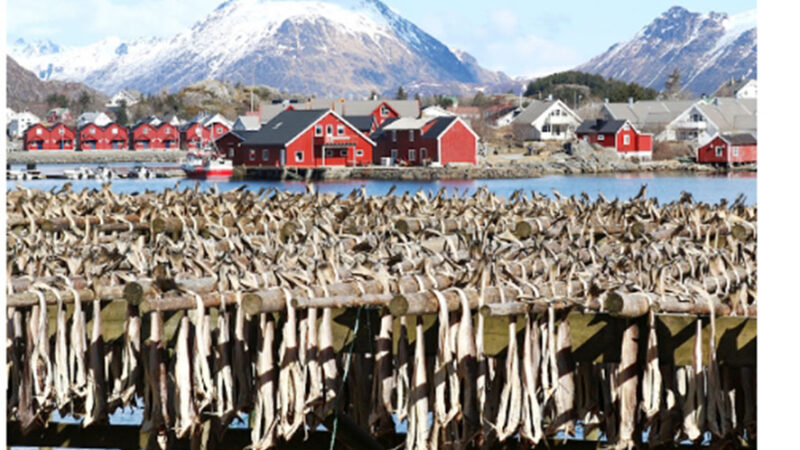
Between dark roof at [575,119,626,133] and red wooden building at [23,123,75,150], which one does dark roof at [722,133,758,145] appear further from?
red wooden building at [23,123,75,150]

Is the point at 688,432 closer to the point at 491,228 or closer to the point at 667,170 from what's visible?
the point at 491,228

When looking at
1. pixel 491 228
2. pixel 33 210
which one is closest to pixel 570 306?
pixel 491 228

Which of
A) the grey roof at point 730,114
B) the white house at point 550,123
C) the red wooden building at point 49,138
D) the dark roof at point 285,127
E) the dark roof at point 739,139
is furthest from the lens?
the red wooden building at point 49,138

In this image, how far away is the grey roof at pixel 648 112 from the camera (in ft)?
452

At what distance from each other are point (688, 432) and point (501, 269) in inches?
57.3

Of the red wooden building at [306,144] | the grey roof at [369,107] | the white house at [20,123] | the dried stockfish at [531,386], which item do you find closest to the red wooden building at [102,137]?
the grey roof at [369,107]

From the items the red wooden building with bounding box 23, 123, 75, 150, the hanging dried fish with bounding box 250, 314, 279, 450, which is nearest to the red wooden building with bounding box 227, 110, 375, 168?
the red wooden building with bounding box 23, 123, 75, 150

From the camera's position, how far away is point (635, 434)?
6.34 m

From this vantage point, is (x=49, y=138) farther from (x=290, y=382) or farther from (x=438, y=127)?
(x=290, y=382)

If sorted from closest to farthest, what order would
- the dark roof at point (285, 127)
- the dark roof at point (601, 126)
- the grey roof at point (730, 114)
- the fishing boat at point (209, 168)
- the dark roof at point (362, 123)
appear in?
1. the dark roof at point (285, 127)
2. the fishing boat at point (209, 168)
3. the dark roof at point (362, 123)
4. the dark roof at point (601, 126)
5. the grey roof at point (730, 114)

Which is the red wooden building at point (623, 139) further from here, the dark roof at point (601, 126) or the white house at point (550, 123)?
the white house at point (550, 123)

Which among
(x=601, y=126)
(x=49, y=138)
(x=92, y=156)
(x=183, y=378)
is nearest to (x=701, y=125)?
(x=601, y=126)

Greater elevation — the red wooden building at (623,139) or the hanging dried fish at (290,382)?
the red wooden building at (623,139)

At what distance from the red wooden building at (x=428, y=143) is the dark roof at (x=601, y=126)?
23.3 meters
